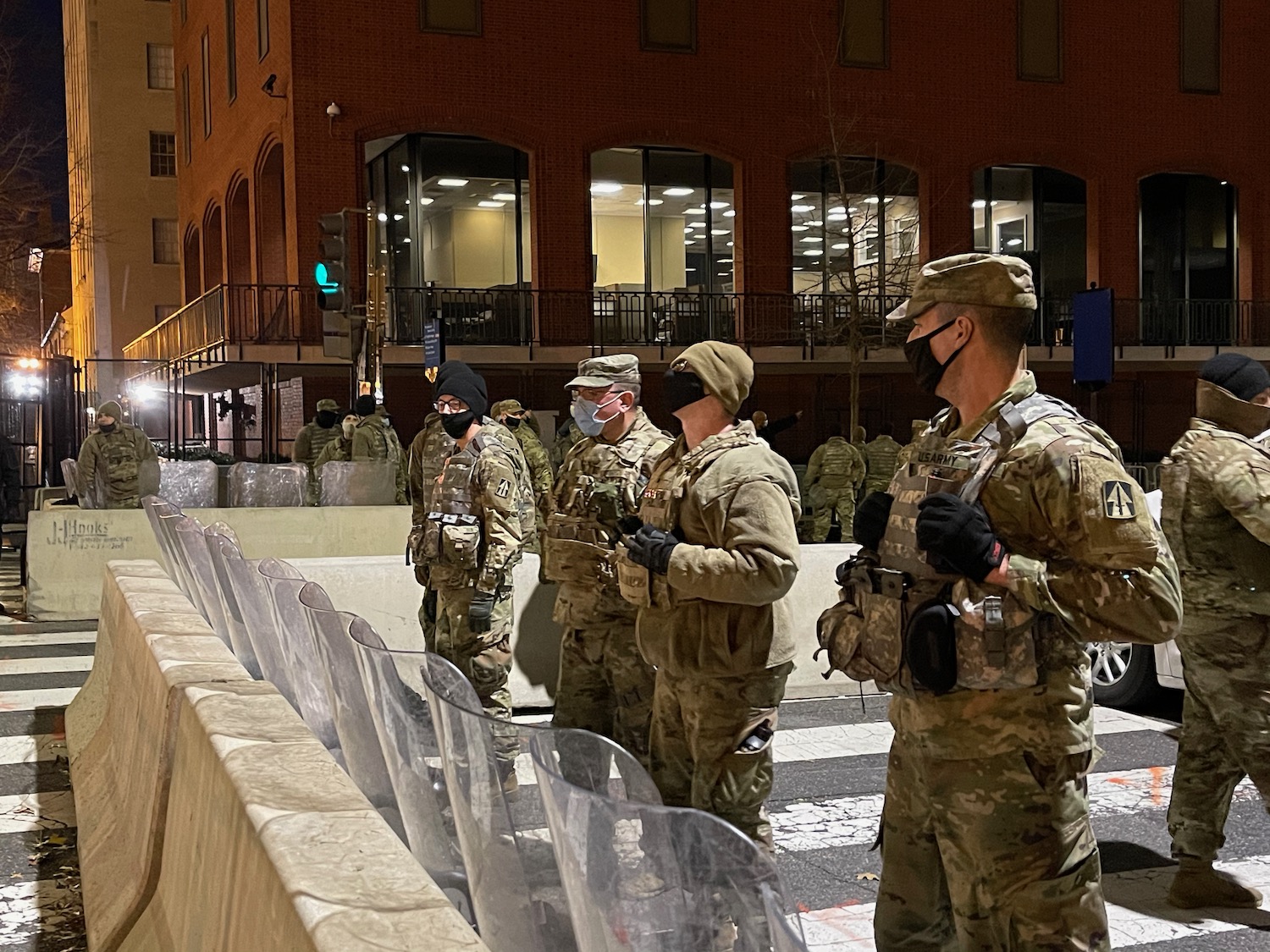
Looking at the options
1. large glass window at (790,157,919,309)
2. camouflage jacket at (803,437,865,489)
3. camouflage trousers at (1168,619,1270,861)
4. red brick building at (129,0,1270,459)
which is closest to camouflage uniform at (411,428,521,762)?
camouflage trousers at (1168,619,1270,861)

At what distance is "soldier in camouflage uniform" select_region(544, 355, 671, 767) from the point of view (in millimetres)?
6570

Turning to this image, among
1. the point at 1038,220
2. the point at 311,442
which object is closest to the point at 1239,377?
the point at 311,442

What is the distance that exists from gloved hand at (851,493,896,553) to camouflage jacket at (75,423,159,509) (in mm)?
13451

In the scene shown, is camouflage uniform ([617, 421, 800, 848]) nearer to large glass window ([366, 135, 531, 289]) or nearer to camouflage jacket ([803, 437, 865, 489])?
camouflage jacket ([803, 437, 865, 489])

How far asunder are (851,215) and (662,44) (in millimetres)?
5569

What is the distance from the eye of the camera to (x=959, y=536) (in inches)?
132

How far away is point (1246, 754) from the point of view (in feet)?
18.1

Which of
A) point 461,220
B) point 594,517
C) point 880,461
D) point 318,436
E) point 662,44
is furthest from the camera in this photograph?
point 662,44

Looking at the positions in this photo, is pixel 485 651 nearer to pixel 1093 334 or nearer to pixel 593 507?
pixel 593 507

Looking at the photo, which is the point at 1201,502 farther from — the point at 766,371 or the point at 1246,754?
the point at 766,371

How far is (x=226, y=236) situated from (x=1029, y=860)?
113ft

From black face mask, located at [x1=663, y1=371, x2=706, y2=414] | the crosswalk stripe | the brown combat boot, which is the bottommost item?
the crosswalk stripe

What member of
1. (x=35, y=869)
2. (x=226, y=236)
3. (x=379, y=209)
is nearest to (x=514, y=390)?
(x=379, y=209)

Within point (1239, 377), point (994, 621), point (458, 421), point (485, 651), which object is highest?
point (1239, 377)
